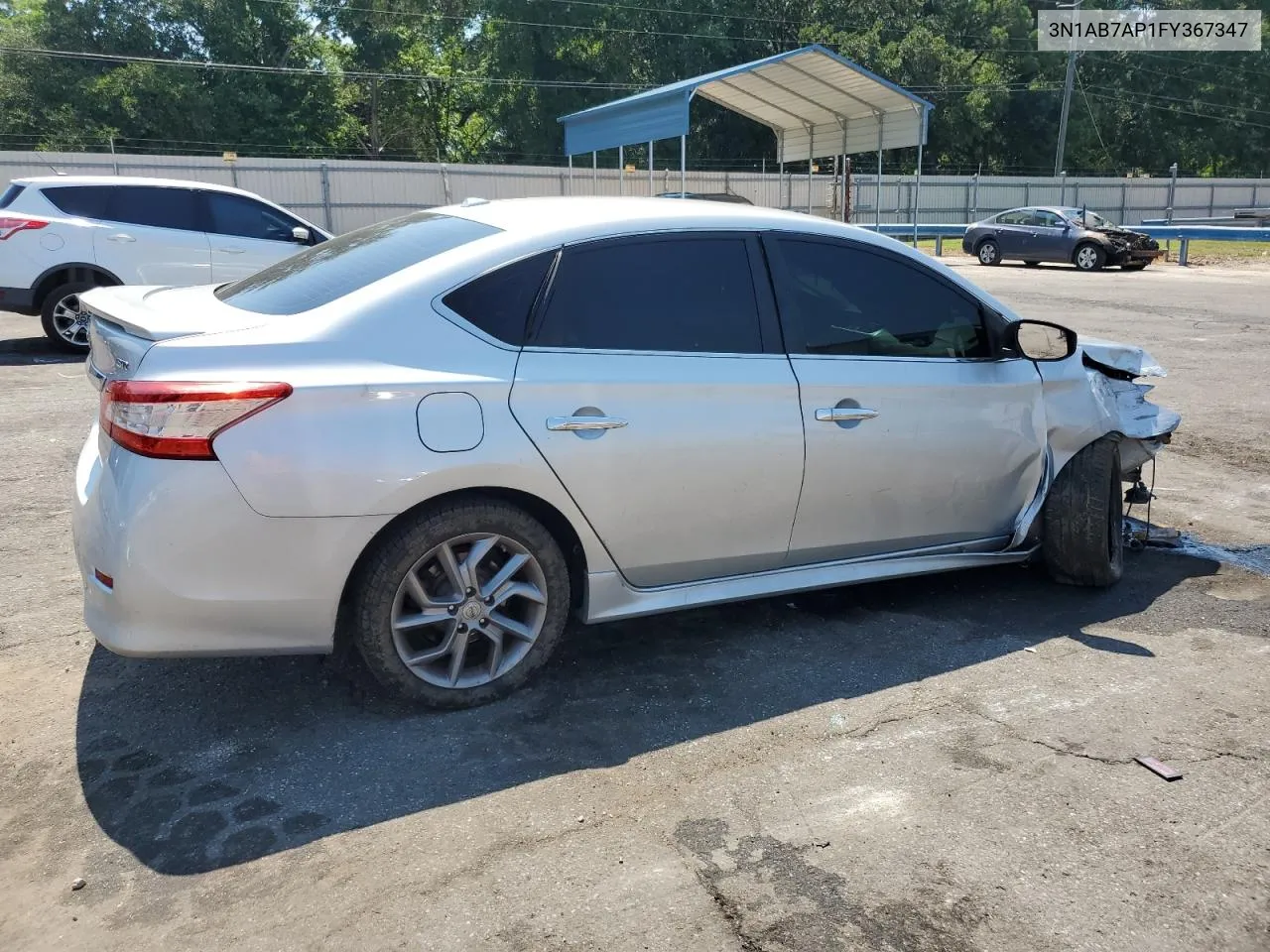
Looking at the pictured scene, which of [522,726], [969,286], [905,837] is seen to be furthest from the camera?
[969,286]

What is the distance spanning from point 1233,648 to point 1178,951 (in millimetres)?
2087

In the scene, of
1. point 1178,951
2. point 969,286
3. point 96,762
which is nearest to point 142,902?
point 96,762

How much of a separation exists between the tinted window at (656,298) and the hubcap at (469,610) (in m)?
0.74

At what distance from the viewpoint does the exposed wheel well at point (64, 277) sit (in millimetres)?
10164

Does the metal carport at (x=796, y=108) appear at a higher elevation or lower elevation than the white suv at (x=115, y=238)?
higher

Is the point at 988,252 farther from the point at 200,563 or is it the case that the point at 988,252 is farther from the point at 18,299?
the point at 200,563

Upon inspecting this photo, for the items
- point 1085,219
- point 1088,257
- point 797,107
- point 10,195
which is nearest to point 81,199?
point 10,195

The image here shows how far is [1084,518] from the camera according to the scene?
15.3ft

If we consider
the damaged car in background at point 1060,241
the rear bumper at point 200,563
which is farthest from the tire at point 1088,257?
the rear bumper at point 200,563

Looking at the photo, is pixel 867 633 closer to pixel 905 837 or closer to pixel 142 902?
pixel 905 837

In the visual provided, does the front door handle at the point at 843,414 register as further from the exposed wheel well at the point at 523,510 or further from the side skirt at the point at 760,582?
the exposed wheel well at the point at 523,510

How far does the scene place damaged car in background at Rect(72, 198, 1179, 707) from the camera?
3.16 m

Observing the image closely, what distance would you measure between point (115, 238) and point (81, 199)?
0.51m

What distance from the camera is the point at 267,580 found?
321cm
